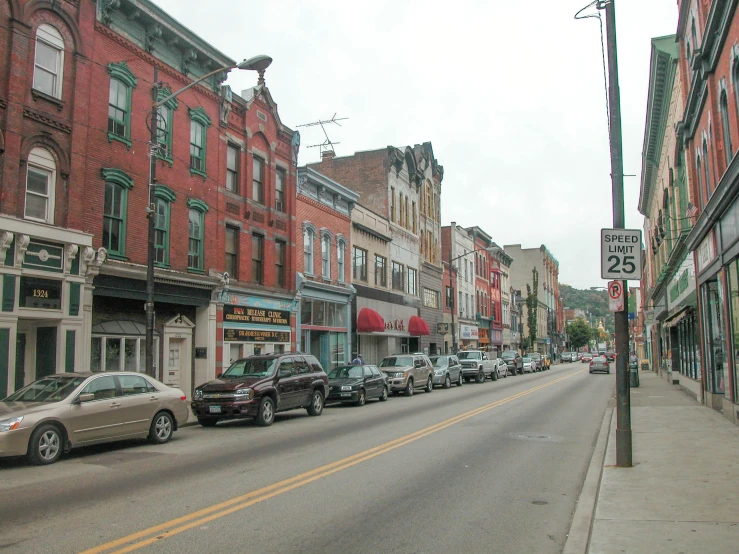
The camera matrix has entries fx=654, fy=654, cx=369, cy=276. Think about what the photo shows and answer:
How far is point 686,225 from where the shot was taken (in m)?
22.3

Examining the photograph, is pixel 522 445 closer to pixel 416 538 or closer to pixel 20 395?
pixel 416 538

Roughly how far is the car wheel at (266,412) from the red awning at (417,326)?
25764 millimetres

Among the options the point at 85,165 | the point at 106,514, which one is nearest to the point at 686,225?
the point at 85,165

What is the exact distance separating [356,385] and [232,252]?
7.44m

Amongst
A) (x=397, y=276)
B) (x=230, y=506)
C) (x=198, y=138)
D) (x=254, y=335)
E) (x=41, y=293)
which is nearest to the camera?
(x=230, y=506)

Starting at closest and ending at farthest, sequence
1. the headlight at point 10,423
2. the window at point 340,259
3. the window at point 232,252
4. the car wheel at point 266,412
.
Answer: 1. the headlight at point 10,423
2. the car wheel at point 266,412
3. the window at point 232,252
4. the window at point 340,259

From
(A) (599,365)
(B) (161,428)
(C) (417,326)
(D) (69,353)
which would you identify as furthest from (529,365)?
(B) (161,428)

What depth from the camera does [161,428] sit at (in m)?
13.0

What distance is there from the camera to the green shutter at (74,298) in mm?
17156

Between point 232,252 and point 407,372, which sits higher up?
point 232,252

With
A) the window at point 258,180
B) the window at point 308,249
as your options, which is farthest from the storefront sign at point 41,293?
the window at point 308,249

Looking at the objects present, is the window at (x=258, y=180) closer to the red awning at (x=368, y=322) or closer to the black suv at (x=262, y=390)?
the red awning at (x=368, y=322)

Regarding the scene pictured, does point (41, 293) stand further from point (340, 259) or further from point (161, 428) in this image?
point (340, 259)

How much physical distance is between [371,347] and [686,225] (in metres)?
19.6
